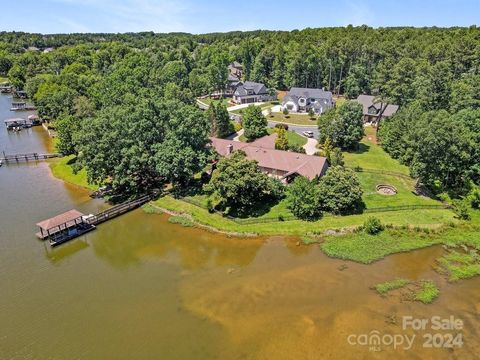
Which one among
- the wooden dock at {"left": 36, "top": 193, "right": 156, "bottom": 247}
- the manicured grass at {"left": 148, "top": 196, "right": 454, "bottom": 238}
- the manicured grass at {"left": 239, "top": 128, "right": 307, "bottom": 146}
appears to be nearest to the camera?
the wooden dock at {"left": 36, "top": 193, "right": 156, "bottom": 247}

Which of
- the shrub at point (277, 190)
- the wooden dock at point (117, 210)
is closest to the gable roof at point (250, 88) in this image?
the shrub at point (277, 190)

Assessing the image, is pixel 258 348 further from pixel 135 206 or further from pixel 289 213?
pixel 135 206

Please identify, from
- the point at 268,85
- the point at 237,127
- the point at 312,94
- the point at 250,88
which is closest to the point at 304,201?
the point at 237,127

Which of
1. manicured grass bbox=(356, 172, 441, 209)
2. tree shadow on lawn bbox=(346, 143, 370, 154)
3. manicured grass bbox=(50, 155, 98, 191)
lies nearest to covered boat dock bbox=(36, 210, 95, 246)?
manicured grass bbox=(50, 155, 98, 191)

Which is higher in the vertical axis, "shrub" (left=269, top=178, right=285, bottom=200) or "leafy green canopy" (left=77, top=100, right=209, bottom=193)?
"leafy green canopy" (left=77, top=100, right=209, bottom=193)

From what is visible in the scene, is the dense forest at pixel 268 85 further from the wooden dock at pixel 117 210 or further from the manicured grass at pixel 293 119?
the manicured grass at pixel 293 119

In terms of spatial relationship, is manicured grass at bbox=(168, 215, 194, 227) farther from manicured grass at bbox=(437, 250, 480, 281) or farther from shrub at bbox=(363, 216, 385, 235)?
manicured grass at bbox=(437, 250, 480, 281)

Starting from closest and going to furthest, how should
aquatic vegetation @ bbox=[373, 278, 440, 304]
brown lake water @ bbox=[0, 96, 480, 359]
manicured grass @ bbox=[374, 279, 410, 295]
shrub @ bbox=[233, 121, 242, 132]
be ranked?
brown lake water @ bbox=[0, 96, 480, 359]
aquatic vegetation @ bbox=[373, 278, 440, 304]
manicured grass @ bbox=[374, 279, 410, 295]
shrub @ bbox=[233, 121, 242, 132]

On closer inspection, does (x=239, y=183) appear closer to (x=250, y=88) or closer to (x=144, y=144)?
(x=144, y=144)
